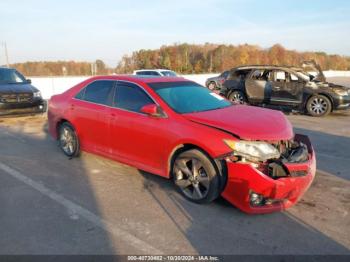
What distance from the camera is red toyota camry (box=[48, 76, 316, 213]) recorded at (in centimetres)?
391

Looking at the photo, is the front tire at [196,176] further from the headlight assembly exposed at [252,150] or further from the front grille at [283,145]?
the front grille at [283,145]

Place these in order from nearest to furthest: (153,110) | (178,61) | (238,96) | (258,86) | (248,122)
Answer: (248,122)
(153,110)
(258,86)
(238,96)
(178,61)

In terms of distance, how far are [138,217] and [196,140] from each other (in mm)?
1140

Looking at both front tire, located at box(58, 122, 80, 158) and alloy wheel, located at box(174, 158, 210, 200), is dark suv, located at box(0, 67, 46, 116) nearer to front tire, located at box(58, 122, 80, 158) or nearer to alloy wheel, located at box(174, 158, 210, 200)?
front tire, located at box(58, 122, 80, 158)

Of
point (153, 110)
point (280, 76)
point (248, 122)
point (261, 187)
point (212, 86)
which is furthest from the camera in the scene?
point (212, 86)

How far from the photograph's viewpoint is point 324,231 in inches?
144

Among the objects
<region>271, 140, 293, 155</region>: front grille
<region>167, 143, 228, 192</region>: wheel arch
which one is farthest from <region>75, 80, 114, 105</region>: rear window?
<region>271, 140, 293, 155</region>: front grille

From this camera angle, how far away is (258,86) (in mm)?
12406

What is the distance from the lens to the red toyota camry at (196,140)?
3910 millimetres

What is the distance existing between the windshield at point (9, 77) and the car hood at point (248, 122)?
8.83 m

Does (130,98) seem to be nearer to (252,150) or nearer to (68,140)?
(68,140)

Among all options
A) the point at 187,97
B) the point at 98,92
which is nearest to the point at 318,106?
the point at 187,97

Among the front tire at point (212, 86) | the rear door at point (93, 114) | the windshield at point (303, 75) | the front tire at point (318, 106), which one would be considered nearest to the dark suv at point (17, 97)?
the rear door at point (93, 114)

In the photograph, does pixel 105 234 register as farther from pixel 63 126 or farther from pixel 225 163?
pixel 63 126
